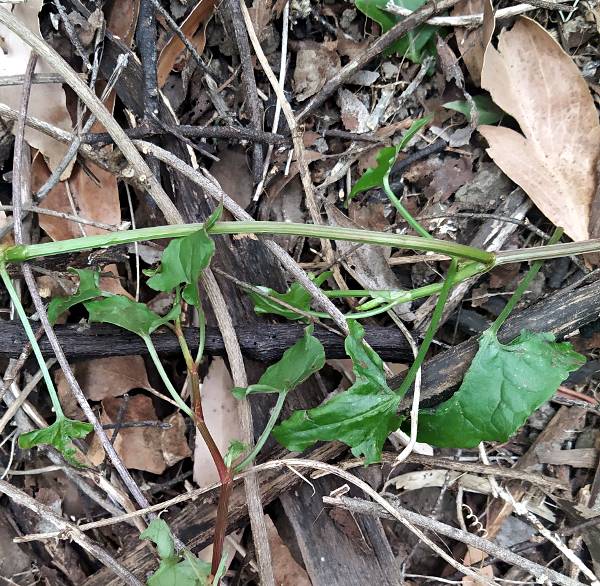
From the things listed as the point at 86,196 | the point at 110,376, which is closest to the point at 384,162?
the point at 86,196

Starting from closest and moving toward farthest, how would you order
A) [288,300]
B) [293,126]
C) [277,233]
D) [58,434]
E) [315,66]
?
[277,233], [58,434], [288,300], [293,126], [315,66]

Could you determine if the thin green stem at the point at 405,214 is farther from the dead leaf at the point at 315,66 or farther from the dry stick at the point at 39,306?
the dry stick at the point at 39,306

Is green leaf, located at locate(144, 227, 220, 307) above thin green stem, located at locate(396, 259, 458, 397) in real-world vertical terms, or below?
above

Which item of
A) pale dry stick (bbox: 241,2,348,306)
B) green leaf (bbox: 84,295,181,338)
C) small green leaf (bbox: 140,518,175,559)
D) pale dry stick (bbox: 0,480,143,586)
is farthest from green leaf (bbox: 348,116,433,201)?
pale dry stick (bbox: 0,480,143,586)

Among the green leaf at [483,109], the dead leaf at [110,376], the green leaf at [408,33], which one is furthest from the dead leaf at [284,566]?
the green leaf at [408,33]

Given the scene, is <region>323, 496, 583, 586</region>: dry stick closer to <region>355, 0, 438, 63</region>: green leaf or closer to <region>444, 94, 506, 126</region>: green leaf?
<region>444, 94, 506, 126</region>: green leaf

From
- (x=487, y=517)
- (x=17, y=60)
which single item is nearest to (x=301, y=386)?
(x=487, y=517)

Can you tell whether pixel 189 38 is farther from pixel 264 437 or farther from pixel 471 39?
pixel 264 437
